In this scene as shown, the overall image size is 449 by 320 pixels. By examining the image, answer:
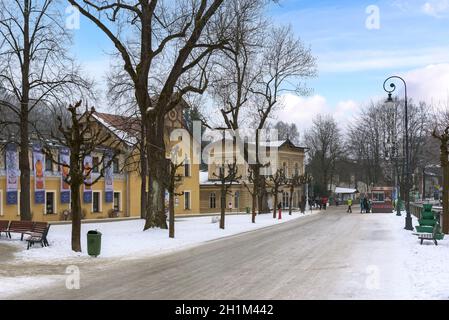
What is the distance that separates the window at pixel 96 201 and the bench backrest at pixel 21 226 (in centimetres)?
2625

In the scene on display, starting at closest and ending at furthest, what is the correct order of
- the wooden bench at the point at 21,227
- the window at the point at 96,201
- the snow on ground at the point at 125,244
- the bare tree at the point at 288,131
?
the snow on ground at the point at 125,244 < the wooden bench at the point at 21,227 < the window at the point at 96,201 < the bare tree at the point at 288,131

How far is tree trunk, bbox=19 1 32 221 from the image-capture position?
85.8 feet

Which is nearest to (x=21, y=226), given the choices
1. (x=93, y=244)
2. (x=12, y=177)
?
(x=93, y=244)

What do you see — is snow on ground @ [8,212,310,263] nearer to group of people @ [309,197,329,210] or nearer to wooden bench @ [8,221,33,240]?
wooden bench @ [8,221,33,240]

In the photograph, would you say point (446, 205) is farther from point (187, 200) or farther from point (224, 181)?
point (187, 200)

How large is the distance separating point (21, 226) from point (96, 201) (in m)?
27.3

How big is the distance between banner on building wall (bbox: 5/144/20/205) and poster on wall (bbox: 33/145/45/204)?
164 centimetres

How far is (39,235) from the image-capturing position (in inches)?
782

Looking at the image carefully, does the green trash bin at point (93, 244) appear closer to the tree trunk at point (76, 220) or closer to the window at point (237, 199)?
the tree trunk at point (76, 220)

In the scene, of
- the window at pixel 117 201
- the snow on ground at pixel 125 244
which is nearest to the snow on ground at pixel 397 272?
the snow on ground at pixel 125 244

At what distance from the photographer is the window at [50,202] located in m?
43.2

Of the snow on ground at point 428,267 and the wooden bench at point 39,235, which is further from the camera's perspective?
the wooden bench at point 39,235

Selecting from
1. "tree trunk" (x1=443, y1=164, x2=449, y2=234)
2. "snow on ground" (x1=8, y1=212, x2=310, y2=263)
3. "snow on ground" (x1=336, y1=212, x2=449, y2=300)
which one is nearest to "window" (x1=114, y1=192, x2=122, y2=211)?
"snow on ground" (x1=8, y1=212, x2=310, y2=263)

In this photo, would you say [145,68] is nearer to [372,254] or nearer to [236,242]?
[236,242]
